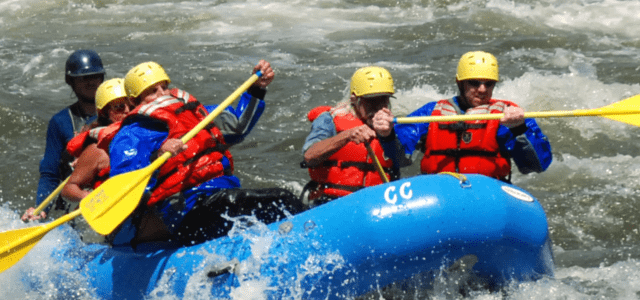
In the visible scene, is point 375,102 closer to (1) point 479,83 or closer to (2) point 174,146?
(1) point 479,83

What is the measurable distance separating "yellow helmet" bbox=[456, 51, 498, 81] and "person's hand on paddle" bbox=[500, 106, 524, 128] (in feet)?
1.23

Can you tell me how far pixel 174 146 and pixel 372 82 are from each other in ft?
3.57

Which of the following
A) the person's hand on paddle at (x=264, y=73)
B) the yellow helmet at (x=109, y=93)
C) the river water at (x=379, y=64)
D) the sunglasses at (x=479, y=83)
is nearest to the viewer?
the sunglasses at (x=479, y=83)

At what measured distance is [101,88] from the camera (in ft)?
16.8

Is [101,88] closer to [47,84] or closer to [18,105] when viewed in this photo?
[18,105]

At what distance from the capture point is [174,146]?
4258mm

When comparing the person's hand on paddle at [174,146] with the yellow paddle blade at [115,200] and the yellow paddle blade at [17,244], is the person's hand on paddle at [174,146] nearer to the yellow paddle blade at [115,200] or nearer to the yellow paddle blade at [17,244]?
the yellow paddle blade at [115,200]

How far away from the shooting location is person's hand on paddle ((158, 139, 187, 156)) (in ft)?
14.0

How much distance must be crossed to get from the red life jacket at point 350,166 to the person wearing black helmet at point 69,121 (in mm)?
1797

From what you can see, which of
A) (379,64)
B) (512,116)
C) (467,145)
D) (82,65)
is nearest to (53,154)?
(82,65)

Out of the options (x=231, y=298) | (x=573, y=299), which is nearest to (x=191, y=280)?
(x=231, y=298)

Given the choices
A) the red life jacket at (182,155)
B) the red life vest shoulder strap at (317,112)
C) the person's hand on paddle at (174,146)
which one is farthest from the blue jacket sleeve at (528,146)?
the person's hand on paddle at (174,146)

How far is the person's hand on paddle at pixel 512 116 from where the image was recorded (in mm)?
4336

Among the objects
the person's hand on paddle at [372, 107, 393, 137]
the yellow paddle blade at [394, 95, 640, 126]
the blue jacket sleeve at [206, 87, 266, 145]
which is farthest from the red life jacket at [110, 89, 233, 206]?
the yellow paddle blade at [394, 95, 640, 126]
